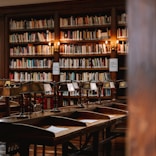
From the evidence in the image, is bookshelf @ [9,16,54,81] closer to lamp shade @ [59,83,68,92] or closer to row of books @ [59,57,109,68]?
row of books @ [59,57,109,68]

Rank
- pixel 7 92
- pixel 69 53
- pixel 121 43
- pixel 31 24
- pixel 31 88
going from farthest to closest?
pixel 31 24
pixel 69 53
pixel 121 43
pixel 31 88
pixel 7 92

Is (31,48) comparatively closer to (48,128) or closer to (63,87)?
(63,87)

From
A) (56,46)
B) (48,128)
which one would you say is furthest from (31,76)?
(48,128)

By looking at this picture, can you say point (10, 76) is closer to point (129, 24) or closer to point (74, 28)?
point (74, 28)

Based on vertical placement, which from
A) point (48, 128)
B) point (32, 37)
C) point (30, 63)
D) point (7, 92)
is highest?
point (32, 37)

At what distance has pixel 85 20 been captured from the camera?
8227 millimetres

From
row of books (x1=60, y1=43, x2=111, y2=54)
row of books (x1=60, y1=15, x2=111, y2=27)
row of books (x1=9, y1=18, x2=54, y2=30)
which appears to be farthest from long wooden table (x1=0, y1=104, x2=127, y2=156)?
row of books (x1=9, y1=18, x2=54, y2=30)

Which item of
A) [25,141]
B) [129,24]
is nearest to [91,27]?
[25,141]

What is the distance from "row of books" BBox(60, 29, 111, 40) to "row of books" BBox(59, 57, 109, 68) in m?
0.49

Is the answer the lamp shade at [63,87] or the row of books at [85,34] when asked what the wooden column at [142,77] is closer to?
the lamp shade at [63,87]

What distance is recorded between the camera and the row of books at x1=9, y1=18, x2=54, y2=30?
8.54m

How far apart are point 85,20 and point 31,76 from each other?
1.96 metres

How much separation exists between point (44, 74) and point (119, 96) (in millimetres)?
1954

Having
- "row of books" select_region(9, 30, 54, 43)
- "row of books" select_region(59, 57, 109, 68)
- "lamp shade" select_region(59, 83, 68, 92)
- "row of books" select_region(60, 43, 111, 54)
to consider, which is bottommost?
"lamp shade" select_region(59, 83, 68, 92)
